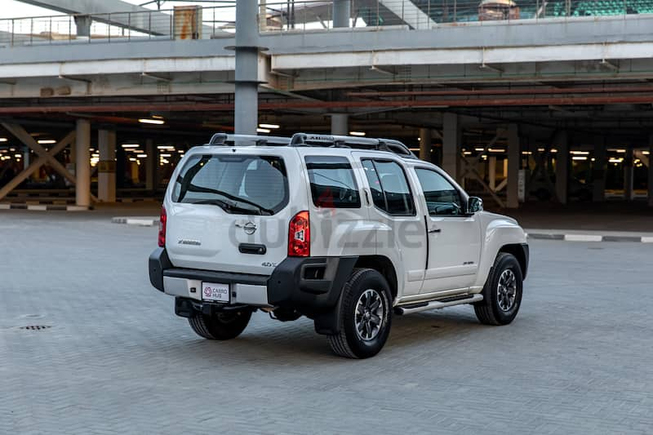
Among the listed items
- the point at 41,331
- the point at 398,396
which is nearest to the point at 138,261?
the point at 41,331

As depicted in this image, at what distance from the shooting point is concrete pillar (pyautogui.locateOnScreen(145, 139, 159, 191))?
61.2 m

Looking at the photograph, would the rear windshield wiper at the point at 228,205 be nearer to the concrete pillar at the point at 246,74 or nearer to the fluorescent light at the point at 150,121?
the concrete pillar at the point at 246,74

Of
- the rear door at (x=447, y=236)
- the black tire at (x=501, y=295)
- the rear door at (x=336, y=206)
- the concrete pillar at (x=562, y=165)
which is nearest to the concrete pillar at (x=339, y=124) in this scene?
the concrete pillar at (x=562, y=165)

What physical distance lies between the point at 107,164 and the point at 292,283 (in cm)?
3942

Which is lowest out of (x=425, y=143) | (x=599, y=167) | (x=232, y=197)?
(x=232, y=197)

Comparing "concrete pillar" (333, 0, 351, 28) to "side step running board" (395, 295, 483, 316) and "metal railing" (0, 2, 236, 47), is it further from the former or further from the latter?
"side step running board" (395, 295, 483, 316)

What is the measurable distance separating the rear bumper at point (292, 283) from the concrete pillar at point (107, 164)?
122ft

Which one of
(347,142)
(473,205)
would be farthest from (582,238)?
(347,142)

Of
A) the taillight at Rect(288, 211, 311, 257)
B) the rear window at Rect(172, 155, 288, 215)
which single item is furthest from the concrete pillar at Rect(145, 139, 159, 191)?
the taillight at Rect(288, 211, 311, 257)

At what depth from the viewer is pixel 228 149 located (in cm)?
811

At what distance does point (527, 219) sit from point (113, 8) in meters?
24.4

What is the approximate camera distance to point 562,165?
52.4 m

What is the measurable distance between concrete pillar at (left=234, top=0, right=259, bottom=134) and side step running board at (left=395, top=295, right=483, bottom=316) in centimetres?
1014

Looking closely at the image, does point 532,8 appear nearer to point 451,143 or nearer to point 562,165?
point 451,143
